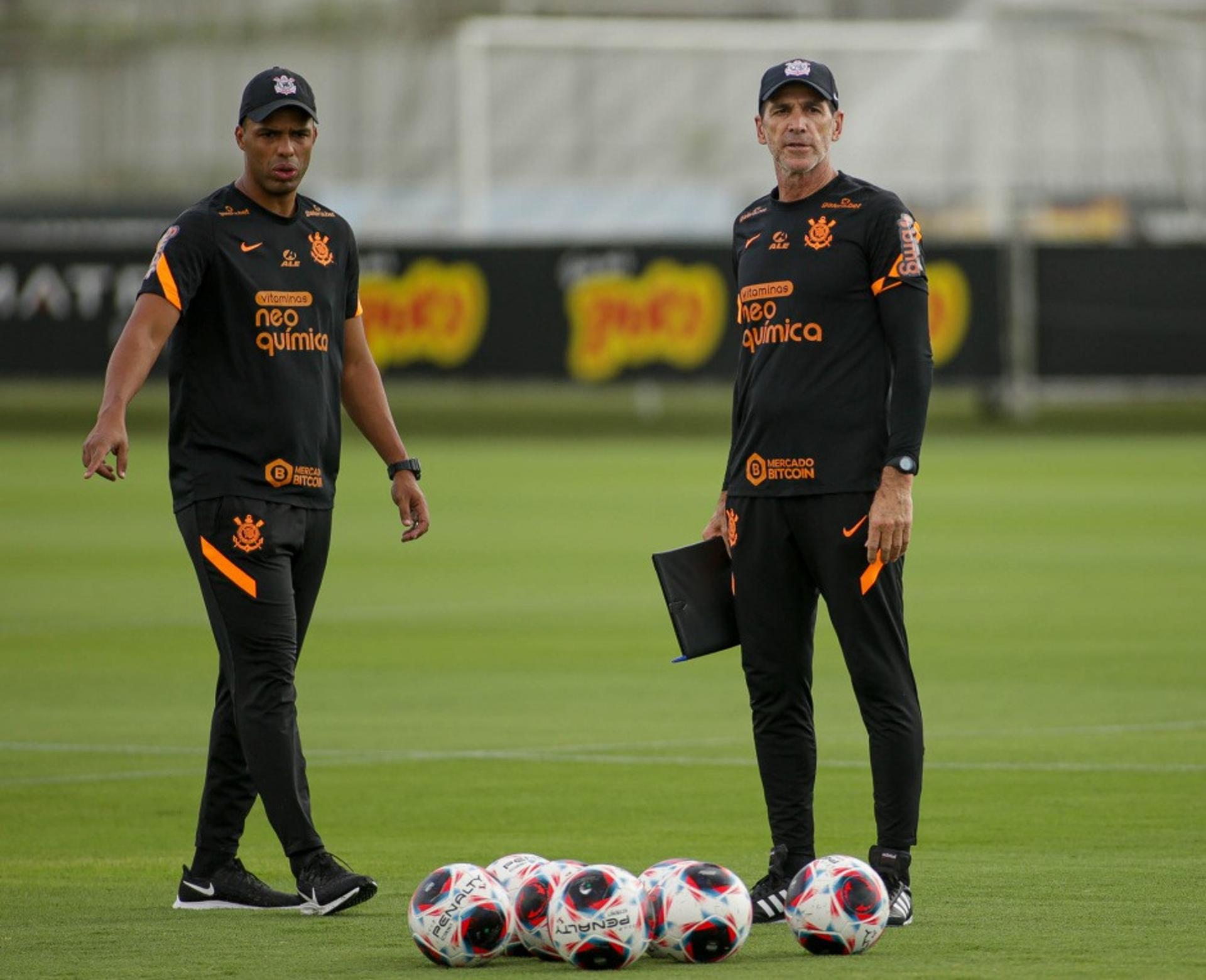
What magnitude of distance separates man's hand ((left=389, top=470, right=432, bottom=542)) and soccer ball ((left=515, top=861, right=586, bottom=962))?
169 cm

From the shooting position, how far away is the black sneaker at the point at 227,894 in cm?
761

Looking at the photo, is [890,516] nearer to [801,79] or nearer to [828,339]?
[828,339]

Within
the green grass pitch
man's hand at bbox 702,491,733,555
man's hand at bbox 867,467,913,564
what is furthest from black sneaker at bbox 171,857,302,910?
man's hand at bbox 867,467,913,564

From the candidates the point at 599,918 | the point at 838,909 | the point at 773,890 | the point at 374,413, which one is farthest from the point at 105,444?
the point at 838,909

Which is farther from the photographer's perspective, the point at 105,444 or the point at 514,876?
the point at 105,444

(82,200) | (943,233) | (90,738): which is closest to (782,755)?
(90,738)

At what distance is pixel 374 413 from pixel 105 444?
1105mm

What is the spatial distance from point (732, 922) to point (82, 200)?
143 feet

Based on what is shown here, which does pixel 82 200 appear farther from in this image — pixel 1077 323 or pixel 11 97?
pixel 1077 323

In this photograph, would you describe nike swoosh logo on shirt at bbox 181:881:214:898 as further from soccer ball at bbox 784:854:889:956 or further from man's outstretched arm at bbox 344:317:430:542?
soccer ball at bbox 784:854:889:956

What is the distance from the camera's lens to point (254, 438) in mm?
7512

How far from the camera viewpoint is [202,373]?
24.8 ft

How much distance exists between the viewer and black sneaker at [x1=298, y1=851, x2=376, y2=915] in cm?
729

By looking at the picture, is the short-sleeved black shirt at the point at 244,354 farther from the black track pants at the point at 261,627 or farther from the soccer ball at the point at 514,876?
the soccer ball at the point at 514,876
